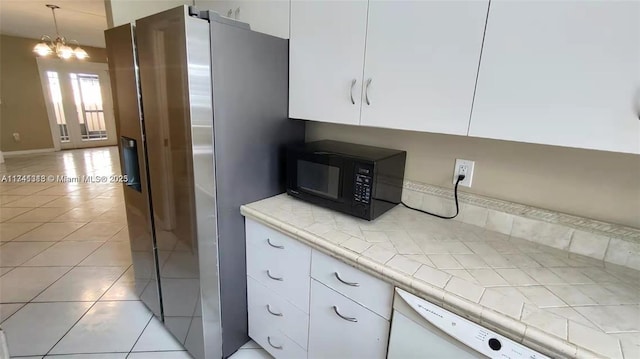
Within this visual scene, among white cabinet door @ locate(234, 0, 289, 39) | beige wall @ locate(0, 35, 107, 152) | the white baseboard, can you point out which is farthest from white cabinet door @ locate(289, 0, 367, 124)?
the white baseboard

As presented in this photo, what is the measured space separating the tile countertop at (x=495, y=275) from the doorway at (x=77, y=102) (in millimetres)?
6807

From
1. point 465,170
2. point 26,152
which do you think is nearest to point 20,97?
point 26,152

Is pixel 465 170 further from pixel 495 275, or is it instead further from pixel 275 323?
pixel 275 323

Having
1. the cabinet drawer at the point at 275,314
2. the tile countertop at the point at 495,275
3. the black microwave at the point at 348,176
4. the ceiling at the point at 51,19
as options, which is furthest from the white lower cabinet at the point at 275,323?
the ceiling at the point at 51,19

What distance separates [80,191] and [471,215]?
16.1 ft

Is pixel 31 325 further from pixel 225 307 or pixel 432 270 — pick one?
pixel 432 270

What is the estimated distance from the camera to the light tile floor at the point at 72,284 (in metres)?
1.69

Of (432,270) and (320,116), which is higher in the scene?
(320,116)

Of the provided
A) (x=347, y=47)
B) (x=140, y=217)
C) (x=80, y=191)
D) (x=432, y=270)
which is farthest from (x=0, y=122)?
(x=432, y=270)

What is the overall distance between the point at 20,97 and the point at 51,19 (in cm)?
256

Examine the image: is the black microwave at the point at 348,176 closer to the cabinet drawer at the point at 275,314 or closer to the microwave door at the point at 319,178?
the microwave door at the point at 319,178

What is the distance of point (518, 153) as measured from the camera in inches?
46.6

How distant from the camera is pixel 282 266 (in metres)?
1.33

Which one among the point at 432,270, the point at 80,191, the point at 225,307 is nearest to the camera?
the point at 432,270
